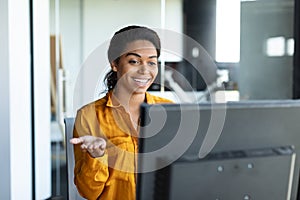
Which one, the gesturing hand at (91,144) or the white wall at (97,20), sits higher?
the white wall at (97,20)

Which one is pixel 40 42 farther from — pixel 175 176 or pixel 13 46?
pixel 175 176

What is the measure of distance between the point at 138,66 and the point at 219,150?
21.6 inches

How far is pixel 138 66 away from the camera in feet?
4.16

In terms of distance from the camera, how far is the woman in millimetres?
1143

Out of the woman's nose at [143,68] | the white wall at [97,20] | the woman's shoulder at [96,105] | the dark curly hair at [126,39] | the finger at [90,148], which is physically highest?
the white wall at [97,20]

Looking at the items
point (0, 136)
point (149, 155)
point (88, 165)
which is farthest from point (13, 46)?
point (149, 155)

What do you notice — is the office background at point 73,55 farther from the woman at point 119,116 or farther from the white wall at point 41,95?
the woman at point 119,116

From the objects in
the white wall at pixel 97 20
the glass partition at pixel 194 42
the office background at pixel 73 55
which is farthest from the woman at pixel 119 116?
the white wall at pixel 97 20

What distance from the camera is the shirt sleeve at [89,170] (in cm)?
109

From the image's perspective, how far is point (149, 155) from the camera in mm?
751

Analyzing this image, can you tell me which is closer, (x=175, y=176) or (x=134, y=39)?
(x=175, y=176)

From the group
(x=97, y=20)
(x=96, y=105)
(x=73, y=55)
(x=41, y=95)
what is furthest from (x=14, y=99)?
(x=97, y=20)

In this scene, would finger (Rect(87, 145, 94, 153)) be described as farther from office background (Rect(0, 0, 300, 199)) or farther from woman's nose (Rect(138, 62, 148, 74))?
office background (Rect(0, 0, 300, 199))

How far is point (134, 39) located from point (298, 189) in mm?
671
